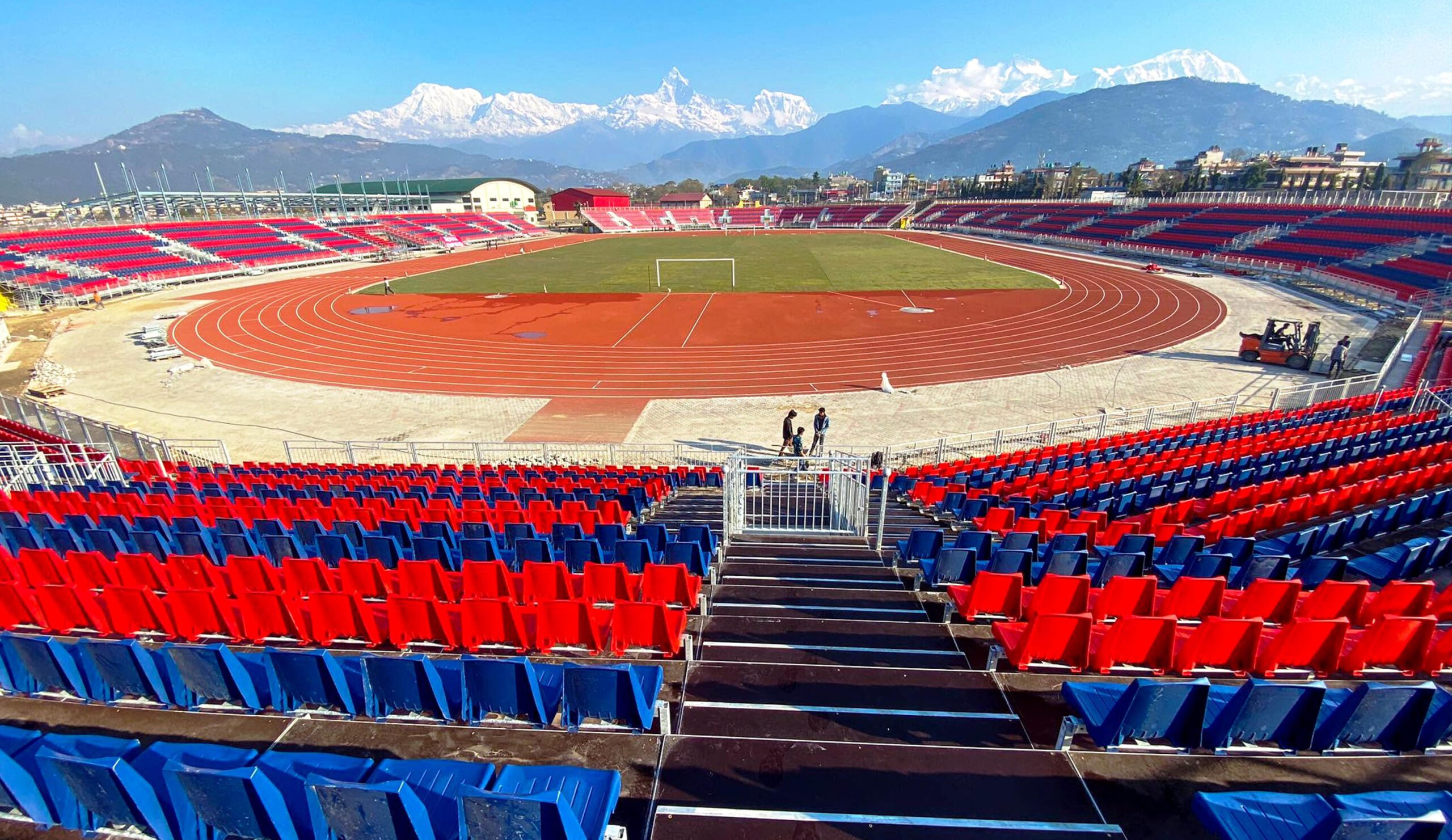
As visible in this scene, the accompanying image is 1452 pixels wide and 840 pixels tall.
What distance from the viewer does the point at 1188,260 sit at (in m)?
58.6

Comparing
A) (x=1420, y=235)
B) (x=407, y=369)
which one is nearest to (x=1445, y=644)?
(x=407, y=369)

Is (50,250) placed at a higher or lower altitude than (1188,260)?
higher

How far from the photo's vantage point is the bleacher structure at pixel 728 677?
3852 millimetres

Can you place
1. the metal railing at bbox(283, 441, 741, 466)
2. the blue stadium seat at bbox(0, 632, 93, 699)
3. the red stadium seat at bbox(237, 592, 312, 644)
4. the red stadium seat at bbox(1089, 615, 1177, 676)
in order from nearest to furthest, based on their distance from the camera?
the blue stadium seat at bbox(0, 632, 93, 699) < the red stadium seat at bbox(1089, 615, 1177, 676) < the red stadium seat at bbox(237, 592, 312, 644) < the metal railing at bbox(283, 441, 741, 466)

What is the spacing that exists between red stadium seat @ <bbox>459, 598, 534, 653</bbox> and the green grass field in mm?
43670

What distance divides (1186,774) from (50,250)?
3075 inches

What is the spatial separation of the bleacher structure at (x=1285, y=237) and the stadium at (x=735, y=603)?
878 inches

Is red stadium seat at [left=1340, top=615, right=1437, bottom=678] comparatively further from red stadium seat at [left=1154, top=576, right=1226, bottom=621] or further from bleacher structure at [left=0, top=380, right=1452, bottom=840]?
red stadium seat at [left=1154, top=576, right=1226, bottom=621]

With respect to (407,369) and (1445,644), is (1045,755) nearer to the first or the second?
(1445,644)

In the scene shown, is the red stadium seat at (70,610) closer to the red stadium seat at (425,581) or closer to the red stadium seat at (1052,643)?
the red stadium seat at (425,581)

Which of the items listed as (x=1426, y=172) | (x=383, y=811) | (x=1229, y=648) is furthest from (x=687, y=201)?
(x=383, y=811)

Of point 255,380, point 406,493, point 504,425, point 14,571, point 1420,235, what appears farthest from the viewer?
point 1420,235

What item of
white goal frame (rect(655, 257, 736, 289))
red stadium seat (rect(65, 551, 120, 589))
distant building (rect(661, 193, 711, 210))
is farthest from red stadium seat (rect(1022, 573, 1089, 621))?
distant building (rect(661, 193, 711, 210))

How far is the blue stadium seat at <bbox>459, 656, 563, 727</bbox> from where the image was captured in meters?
4.71
